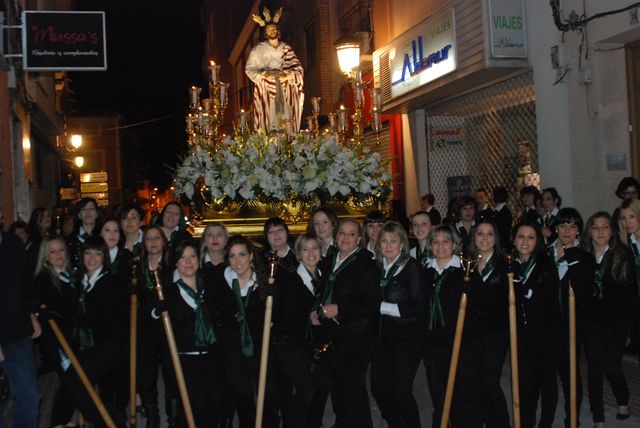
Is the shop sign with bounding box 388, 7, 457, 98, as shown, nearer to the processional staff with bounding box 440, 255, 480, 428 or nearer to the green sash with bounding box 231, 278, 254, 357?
the processional staff with bounding box 440, 255, 480, 428

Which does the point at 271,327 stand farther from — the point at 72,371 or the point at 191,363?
the point at 72,371

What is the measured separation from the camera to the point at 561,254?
6.44m

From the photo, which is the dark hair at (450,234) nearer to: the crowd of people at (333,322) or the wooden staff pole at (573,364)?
the crowd of people at (333,322)

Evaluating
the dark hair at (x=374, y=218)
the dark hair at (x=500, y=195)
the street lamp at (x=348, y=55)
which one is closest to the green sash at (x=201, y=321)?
the dark hair at (x=374, y=218)

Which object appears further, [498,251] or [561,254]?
[561,254]

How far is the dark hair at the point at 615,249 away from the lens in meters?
6.23

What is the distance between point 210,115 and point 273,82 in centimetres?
157

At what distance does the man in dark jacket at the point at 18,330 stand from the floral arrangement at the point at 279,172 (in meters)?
3.42

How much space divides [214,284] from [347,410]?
132 cm

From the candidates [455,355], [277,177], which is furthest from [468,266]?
[277,177]

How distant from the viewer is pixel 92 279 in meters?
6.08

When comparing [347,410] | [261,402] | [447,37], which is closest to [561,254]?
[347,410]

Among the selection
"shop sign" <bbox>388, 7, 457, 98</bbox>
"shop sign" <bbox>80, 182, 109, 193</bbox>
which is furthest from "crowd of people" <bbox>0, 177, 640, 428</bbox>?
"shop sign" <bbox>80, 182, 109, 193</bbox>

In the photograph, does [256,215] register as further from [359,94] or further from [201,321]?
[201,321]
